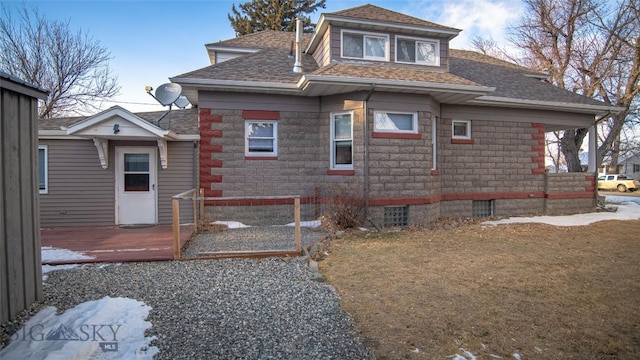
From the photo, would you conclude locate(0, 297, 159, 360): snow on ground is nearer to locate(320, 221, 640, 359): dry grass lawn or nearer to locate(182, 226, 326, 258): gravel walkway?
locate(320, 221, 640, 359): dry grass lawn

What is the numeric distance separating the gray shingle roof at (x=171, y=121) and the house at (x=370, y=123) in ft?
2.65

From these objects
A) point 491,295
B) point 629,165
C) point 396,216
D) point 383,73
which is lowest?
point 491,295

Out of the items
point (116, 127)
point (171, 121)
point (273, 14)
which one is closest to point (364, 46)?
point (171, 121)

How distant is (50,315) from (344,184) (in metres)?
6.75

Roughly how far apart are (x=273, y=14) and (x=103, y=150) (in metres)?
22.5

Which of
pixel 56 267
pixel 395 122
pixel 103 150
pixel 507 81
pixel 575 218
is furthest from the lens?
pixel 507 81

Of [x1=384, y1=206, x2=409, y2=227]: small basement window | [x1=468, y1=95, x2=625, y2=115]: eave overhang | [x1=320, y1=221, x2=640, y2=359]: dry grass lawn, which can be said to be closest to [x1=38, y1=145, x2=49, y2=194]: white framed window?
[x1=320, y1=221, x2=640, y2=359]: dry grass lawn

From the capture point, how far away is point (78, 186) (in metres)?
9.17

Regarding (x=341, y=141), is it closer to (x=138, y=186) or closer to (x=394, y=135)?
(x=394, y=135)

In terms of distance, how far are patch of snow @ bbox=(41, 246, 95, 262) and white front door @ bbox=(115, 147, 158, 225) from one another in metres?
3.15

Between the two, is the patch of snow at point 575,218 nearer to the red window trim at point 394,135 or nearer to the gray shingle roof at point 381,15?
the red window trim at point 394,135

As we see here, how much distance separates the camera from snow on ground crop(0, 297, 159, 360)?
283 cm

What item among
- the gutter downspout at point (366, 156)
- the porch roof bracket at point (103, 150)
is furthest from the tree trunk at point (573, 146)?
the porch roof bracket at point (103, 150)

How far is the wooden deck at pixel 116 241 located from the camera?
5730mm
